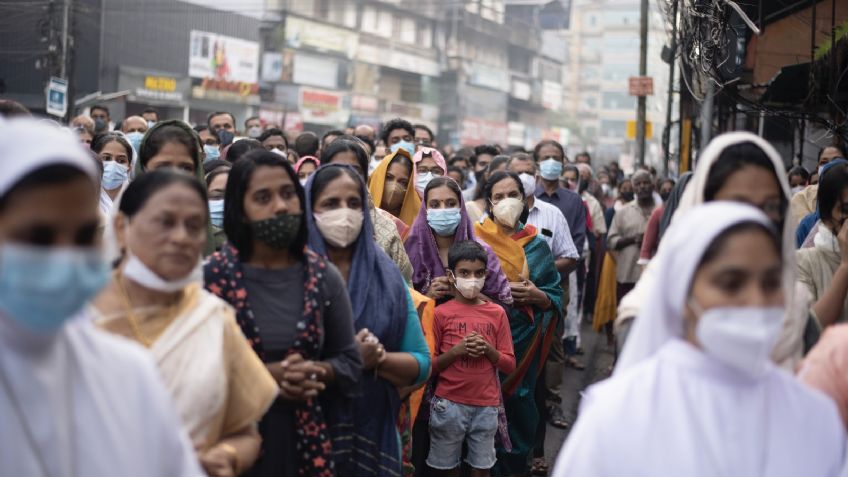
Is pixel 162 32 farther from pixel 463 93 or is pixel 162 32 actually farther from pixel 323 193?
pixel 323 193

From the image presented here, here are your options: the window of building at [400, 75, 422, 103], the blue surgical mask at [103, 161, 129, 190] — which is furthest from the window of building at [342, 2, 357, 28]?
the blue surgical mask at [103, 161, 129, 190]

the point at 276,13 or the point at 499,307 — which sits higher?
the point at 276,13

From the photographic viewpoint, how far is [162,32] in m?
43.3

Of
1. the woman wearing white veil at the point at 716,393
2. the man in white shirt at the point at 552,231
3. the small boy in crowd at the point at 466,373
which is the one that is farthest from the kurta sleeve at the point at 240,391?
the man in white shirt at the point at 552,231

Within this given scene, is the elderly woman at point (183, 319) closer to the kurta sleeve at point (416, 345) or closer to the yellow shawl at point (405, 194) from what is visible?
the kurta sleeve at point (416, 345)

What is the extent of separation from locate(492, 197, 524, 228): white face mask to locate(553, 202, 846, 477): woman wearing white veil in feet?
13.6

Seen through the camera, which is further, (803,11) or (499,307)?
(803,11)

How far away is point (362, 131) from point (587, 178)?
15.8 ft

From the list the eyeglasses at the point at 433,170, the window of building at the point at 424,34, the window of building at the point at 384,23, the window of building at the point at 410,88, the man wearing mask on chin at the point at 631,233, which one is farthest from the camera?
the window of building at the point at 424,34

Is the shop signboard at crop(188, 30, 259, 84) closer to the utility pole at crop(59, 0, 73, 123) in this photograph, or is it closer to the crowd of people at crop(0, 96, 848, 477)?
the utility pole at crop(59, 0, 73, 123)

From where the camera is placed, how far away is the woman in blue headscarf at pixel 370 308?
13.5 feet

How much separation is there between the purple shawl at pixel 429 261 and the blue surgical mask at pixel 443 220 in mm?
42

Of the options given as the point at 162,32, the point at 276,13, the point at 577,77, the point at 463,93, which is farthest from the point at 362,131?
the point at 577,77

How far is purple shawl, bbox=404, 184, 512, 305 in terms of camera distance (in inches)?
238
